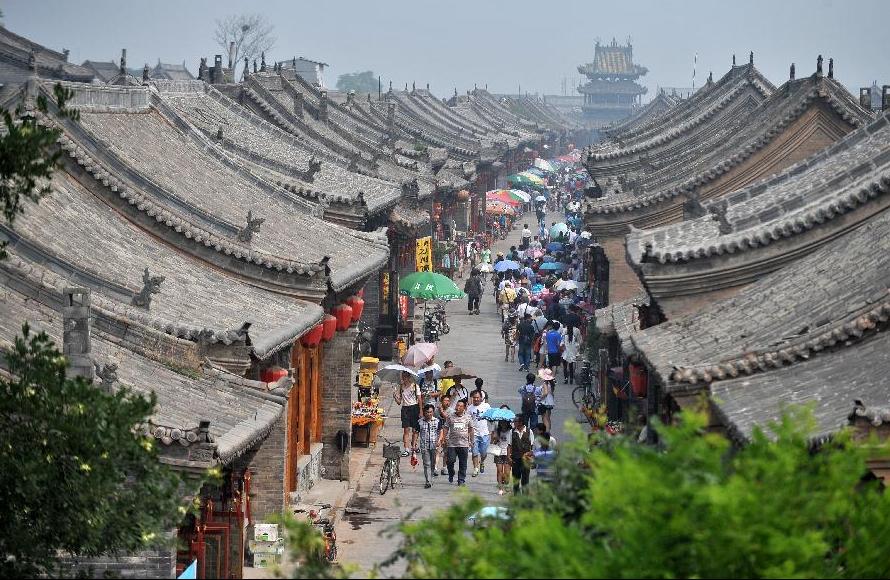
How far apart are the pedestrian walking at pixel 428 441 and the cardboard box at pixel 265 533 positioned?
582 centimetres

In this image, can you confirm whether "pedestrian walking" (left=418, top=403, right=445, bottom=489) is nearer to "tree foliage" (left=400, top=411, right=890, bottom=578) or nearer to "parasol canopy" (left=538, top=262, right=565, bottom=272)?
"tree foliage" (left=400, top=411, right=890, bottom=578)

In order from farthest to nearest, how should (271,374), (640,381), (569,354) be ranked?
(569,354)
(640,381)
(271,374)

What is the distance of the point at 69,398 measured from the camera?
1243cm

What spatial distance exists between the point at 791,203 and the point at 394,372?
8.37 metres

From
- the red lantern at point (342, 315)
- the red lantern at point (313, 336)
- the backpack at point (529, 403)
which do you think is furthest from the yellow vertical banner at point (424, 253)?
the red lantern at point (313, 336)

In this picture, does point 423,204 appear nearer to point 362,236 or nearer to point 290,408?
point 362,236

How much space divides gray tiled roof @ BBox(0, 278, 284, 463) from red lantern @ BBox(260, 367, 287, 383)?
2.33 m

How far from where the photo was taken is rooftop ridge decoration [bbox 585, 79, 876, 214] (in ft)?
101

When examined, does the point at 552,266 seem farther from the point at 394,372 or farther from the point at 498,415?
the point at 498,415

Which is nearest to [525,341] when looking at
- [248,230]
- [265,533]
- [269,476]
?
[248,230]

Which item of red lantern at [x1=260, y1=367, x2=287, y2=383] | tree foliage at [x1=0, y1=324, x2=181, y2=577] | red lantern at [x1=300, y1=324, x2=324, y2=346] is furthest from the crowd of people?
red lantern at [x1=260, y1=367, x2=287, y2=383]

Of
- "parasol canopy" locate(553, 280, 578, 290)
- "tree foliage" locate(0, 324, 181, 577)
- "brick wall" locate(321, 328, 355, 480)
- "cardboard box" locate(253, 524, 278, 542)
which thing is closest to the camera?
"tree foliage" locate(0, 324, 181, 577)

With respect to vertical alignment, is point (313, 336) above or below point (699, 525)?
above

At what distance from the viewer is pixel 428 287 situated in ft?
124
